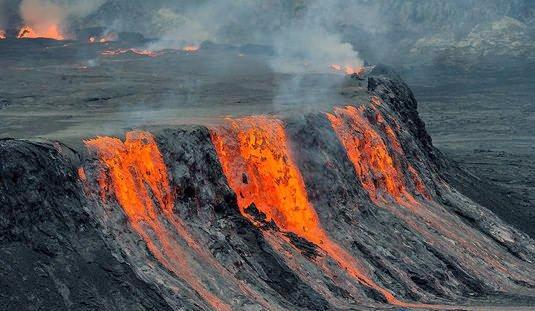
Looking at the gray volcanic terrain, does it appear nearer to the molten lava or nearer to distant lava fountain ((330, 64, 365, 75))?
the molten lava

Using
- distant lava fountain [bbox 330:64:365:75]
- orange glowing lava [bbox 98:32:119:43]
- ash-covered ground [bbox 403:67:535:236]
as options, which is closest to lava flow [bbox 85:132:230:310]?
ash-covered ground [bbox 403:67:535:236]

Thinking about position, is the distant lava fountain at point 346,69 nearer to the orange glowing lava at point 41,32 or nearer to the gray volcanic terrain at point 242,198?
the gray volcanic terrain at point 242,198

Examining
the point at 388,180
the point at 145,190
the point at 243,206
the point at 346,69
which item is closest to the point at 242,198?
the point at 243,206

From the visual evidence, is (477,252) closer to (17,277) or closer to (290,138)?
(290,138)

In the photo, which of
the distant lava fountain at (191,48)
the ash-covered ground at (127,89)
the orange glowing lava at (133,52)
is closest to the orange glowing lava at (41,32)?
the ash-covered ground at (127,89)

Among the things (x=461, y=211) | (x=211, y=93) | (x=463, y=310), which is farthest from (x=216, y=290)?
(x=211, y=93)

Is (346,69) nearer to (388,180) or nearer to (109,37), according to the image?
(388,180)
